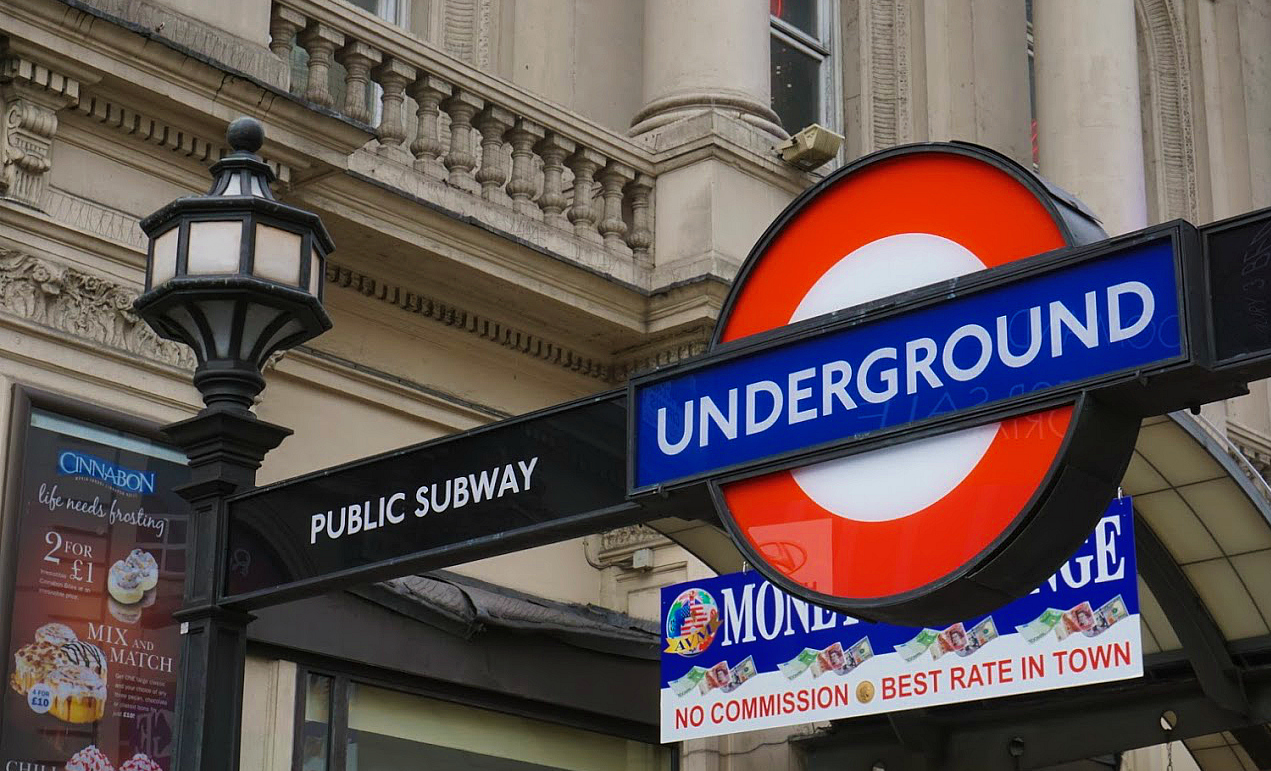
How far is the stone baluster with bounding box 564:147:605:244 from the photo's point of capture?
34.8ft

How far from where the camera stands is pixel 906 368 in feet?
11.5

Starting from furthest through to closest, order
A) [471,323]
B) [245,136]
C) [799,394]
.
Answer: [471,323] → [245,136] → [799,394]

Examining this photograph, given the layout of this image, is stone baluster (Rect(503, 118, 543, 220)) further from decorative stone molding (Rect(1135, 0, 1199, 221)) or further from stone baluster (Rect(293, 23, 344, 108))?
decorative stone molding (Rect(1135, 0, 1199, 221))

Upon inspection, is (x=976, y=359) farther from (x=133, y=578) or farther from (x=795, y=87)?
(x=795, y=87)

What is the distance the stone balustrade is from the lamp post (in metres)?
4.11

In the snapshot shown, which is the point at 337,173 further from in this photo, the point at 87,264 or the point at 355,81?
the point at 87,264

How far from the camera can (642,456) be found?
387 centimetres

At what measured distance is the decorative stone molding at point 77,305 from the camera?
7.77 meters

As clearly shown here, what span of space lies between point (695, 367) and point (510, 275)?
6.23 metres

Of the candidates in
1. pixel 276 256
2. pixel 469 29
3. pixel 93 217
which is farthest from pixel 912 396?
pixel 469 29

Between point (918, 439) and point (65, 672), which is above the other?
point (65, 672)

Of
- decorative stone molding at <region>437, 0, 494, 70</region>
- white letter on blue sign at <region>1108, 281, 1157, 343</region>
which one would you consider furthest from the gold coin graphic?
→ white letter on blue sign at <region>1108, 281, 1157, 343</region>

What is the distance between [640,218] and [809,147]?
1.05 metres

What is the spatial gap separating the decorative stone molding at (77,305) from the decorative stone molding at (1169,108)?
11159 mm
